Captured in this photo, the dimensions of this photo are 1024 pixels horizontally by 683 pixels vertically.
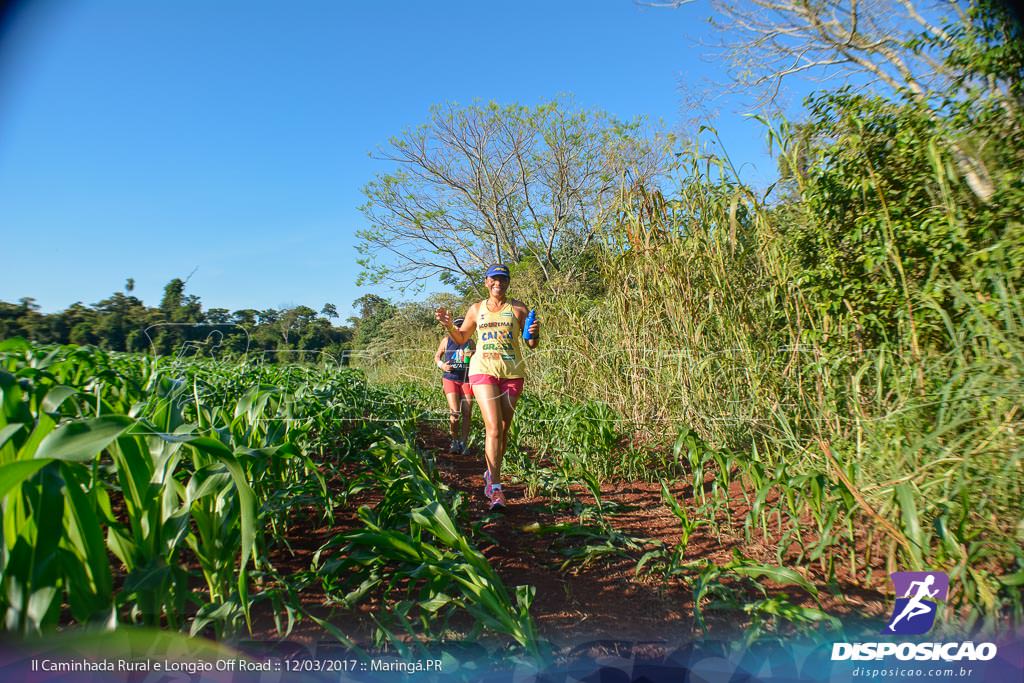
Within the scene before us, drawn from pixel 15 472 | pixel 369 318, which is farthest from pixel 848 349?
pixel 369 318

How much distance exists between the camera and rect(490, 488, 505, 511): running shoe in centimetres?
319

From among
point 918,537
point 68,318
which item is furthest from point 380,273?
point 918,537

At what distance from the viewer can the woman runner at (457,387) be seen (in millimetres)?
5055

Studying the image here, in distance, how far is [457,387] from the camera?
5.30 metres

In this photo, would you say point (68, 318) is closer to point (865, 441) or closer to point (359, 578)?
point (359, 578)

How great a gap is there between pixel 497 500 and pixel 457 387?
2.21m

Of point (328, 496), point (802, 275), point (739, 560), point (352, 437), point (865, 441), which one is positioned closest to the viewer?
point (739, 560)

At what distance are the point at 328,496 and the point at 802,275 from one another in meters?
2.86

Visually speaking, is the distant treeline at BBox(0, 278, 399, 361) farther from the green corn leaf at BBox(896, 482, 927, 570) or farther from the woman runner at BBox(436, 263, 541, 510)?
the green corn leaf at BBox(896, 482, 927, 570)

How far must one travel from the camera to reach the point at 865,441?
2633 millimetres

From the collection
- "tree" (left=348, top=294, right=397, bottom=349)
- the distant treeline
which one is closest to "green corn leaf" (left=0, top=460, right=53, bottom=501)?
the distant treeline

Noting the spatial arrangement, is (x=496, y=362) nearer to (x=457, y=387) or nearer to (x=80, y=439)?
(x=457, y=387)

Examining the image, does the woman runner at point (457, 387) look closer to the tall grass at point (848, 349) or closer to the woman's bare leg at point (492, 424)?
the tall grass at point (848, 349)

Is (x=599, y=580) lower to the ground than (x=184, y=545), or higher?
lower
